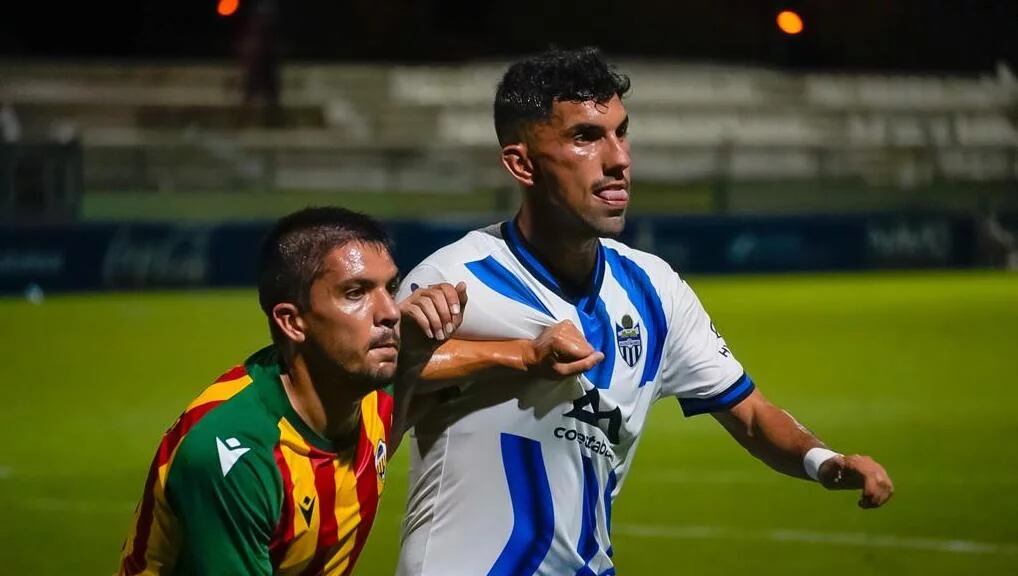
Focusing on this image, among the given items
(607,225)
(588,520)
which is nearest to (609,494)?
(588,520)

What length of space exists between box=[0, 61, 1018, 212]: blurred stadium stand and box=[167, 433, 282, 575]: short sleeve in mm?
21319

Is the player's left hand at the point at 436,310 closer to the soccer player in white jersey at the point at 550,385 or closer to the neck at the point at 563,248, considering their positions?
the soccer player in white jersey at the point at 550,385

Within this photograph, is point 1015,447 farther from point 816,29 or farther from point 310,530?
point 816,29

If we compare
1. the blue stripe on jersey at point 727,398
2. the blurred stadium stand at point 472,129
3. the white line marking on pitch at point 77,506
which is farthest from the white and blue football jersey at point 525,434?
the blurred stadium stand at point 472,129

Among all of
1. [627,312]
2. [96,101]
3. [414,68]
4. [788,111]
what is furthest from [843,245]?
[627,312]

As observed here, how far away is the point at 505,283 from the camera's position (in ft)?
14.5

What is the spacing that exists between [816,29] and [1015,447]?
23904 mm

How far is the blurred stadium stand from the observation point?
27.5 meters

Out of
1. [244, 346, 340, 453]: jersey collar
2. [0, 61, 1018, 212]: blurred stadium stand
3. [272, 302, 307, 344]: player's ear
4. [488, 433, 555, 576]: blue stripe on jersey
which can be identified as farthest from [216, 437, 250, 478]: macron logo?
[0, 61, 1018, 212]: blurred stadium stand

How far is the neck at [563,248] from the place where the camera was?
14.5 ft

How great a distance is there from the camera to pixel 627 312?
4.49 meters

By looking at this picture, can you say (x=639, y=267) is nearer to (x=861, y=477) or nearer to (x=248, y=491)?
(x=861, y=477)

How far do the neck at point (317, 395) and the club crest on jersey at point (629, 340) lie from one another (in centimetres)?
94

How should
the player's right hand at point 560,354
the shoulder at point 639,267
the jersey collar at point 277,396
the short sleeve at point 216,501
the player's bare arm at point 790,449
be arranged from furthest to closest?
the shoulder at point 639,267 < the player's bare arm at point 790,449 < the player's right hand at point 560,354 < the jersey collar at point 277,396 < the short sleeve at point 216,501
